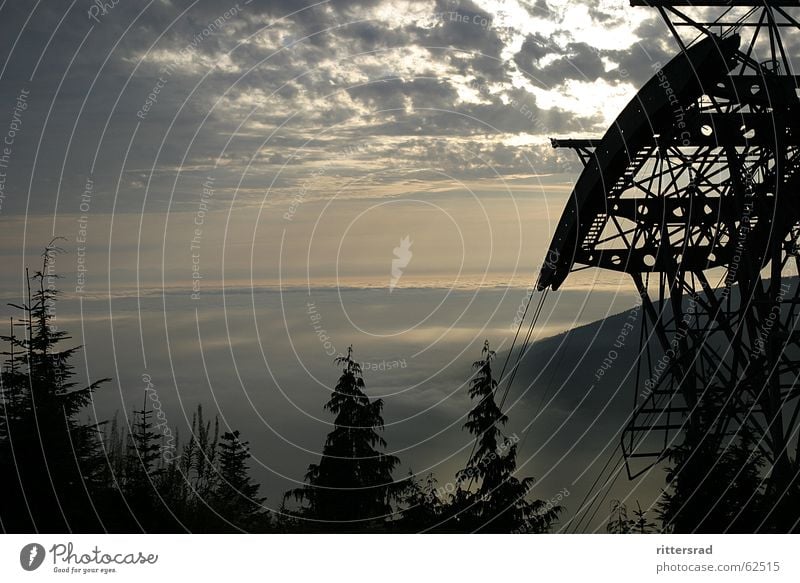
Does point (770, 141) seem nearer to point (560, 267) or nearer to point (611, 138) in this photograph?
point (611, 138)

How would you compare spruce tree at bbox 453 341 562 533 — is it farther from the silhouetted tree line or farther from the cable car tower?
the cable car tower

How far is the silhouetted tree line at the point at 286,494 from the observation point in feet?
60.4

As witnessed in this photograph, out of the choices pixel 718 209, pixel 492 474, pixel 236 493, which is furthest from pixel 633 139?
pixel 236 493

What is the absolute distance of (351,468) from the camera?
2606 centimetres

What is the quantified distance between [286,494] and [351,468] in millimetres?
2265

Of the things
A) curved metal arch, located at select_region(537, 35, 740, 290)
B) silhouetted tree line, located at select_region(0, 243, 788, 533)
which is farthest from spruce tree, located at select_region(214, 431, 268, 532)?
curved metal arch, located at select_region(537, 35, 740, 290)

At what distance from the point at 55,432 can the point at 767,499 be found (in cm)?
1682

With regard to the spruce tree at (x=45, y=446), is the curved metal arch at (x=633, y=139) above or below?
above

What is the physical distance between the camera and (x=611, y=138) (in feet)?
62.6

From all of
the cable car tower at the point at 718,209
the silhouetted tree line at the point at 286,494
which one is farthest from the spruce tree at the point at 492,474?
the cable car tower at the point at 718,209

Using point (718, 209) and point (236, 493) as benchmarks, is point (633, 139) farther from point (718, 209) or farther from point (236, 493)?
point (236, 493)

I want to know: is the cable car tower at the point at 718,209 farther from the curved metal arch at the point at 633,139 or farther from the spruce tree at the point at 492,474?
the spruce tree at the point at 492,474

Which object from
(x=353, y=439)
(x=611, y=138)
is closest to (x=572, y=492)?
(x=353, y=439)

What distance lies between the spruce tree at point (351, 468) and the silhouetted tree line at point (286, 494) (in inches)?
1.5
